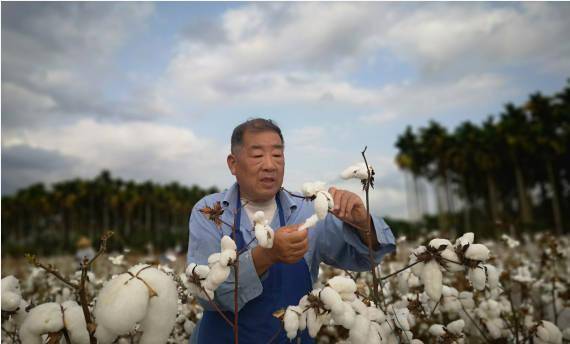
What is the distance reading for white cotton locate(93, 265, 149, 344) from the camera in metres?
0.94

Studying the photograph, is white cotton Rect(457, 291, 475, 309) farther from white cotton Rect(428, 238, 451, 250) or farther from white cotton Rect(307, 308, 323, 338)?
white cotton Rect(307, 308, 323, 338)

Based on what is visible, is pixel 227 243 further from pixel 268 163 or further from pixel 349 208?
pixel 268 163

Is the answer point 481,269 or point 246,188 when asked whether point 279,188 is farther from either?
point 481,269

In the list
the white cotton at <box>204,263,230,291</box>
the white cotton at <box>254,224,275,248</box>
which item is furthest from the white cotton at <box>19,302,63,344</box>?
the white cotton at <box>254,224,275,248</box>

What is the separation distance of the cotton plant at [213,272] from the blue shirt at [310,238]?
0.15 meters

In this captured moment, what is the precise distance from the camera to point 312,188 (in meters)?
1.29

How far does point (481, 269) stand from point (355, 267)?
562 mm

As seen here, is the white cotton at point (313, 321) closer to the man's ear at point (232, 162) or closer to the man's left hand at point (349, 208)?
the man's left hand at point (349, 208)

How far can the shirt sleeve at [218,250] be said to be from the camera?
1.41 metres

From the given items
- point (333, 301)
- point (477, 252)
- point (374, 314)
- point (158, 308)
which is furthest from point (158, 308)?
point (477, 252)

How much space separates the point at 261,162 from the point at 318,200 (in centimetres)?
58

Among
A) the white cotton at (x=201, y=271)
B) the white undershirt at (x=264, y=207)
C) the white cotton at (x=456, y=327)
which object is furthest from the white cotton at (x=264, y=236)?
the white cotton at (x=456, y=327)

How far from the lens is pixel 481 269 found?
4.42ft

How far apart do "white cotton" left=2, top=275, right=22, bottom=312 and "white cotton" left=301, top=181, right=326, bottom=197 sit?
2.59 ft
